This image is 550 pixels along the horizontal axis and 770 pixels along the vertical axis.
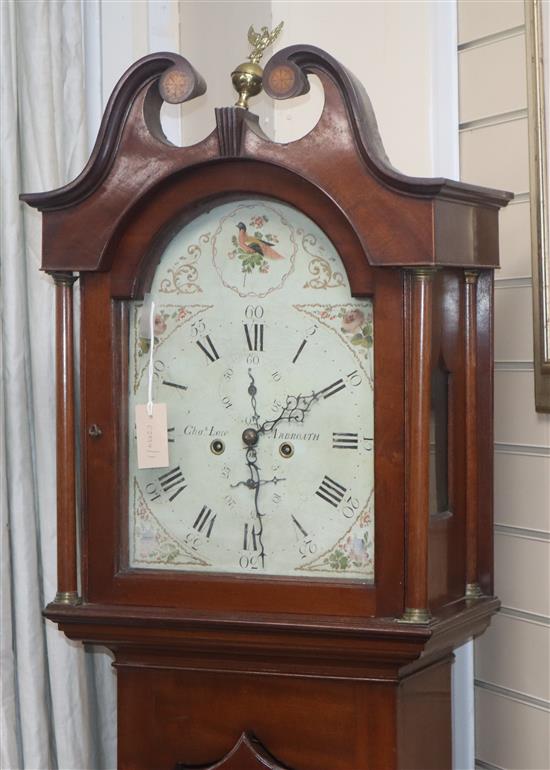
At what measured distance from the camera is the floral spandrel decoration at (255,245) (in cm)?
128

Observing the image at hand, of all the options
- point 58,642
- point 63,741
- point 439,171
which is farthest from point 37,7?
point 63,741

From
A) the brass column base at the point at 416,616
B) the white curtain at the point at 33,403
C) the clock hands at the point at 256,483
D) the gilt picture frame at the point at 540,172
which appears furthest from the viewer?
the white curtain at the point at 33,403

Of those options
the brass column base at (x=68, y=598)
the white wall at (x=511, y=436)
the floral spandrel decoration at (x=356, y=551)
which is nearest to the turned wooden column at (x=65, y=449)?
the brass column base at (x=68, y=598)

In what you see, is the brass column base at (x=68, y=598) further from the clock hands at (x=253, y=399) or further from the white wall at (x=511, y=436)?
the white wall at (x=511, y=436)

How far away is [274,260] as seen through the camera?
1.28 metres

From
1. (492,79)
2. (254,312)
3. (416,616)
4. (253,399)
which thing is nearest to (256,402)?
(253,399)

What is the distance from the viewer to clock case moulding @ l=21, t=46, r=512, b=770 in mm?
1191

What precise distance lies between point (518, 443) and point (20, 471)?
76cm

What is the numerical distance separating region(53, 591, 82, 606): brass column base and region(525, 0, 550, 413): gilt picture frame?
68 centimetres

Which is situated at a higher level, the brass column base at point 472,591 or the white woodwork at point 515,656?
the brass column base at point 472,591

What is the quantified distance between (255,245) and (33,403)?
0.56m

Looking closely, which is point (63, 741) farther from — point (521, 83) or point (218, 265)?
point (521, 83)

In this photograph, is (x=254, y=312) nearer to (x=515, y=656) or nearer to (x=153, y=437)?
(x=153, y=437)

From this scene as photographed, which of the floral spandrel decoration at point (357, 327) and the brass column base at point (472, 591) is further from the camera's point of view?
the brass column base at point (472, 591)
